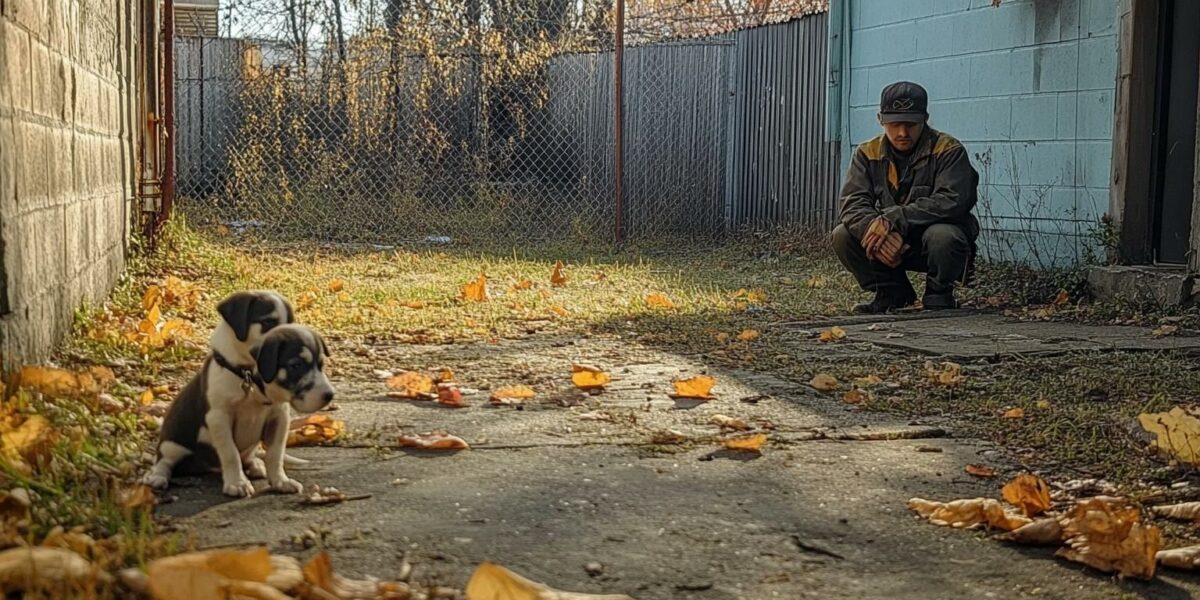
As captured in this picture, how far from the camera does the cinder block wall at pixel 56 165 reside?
14.6 ft

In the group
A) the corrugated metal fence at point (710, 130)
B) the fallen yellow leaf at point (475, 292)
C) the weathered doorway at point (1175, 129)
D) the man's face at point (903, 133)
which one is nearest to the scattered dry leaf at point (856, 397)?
the man's face at point (903, 133)

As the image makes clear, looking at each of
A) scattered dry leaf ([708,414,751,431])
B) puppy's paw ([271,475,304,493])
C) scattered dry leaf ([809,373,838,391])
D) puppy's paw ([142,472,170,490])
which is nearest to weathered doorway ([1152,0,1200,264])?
scattered dry leaf ([809,373,838,391])

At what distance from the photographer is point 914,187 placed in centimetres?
843

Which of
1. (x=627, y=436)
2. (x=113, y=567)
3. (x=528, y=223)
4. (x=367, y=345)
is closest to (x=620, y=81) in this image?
(x=528, y=223)

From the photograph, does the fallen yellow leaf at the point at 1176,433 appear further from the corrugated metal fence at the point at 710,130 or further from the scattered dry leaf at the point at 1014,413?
the corrugated metal fence at the point at 710,130

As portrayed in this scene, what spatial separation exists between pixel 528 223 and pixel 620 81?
2240 mm

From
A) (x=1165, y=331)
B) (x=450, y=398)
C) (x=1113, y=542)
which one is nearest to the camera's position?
(x=1113, y=542)

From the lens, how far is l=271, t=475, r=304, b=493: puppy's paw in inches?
143

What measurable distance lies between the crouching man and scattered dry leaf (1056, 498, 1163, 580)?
501cm

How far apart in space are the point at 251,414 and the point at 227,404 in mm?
108

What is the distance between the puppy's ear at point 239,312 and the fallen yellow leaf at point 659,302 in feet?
15.9

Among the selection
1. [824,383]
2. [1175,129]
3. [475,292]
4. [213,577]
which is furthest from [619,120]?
[213,577]

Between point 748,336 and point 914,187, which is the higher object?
point 914,187

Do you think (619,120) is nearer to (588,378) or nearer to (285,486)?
(588,378)
